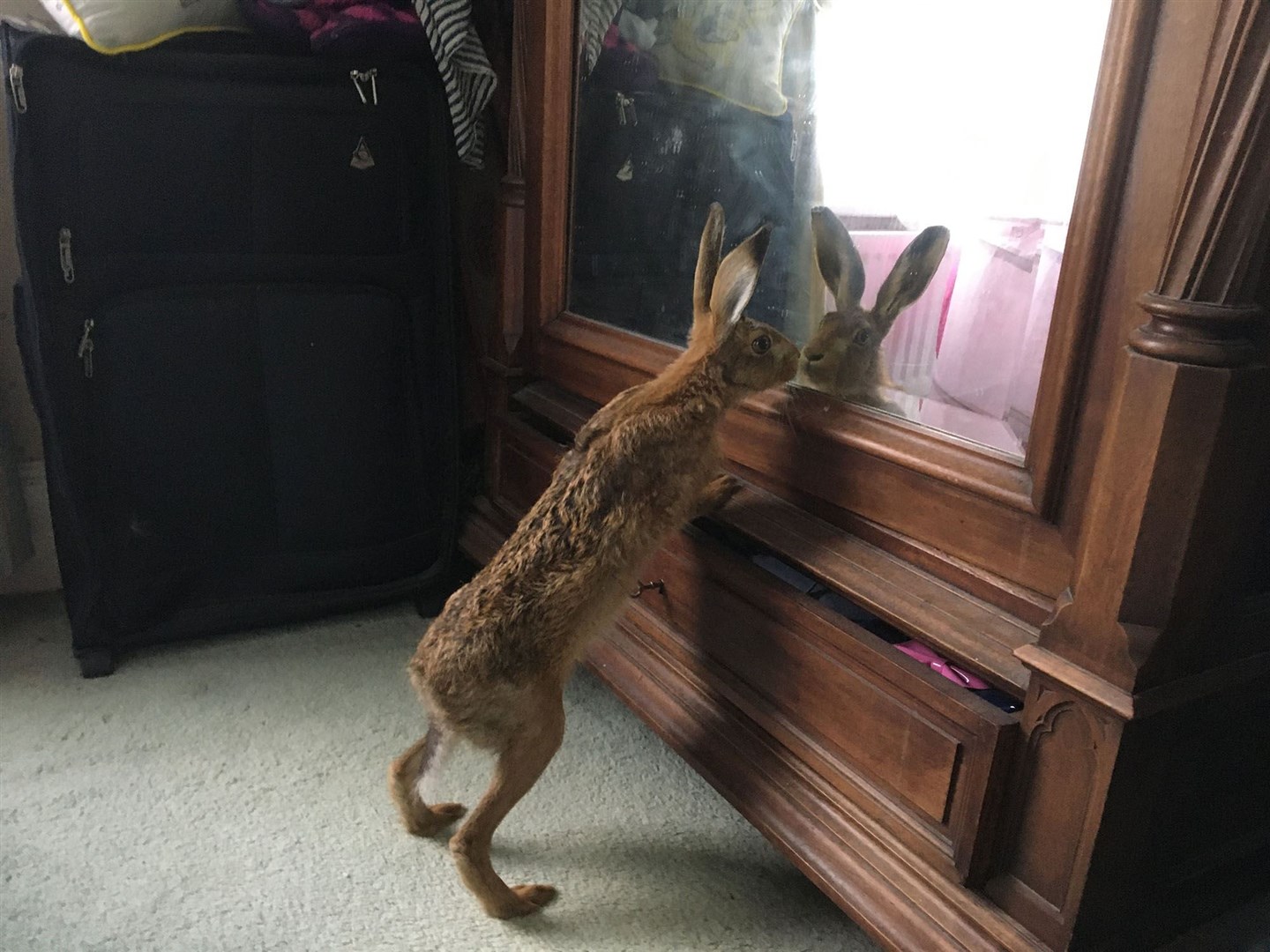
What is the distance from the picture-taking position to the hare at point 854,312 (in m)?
0.84

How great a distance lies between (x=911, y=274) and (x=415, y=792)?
76cm

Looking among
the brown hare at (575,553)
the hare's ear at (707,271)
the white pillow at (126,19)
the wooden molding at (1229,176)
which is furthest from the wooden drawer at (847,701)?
the white pillow at (126,19)

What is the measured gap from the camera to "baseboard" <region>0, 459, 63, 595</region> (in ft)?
5.13

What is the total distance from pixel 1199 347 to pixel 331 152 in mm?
1117

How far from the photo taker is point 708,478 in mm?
942

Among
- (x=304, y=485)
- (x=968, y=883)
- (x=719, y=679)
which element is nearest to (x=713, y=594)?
(x=719, y=679)

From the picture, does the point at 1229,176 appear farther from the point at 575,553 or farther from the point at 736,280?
the point at 575,553

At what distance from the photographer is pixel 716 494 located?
97 centimetres

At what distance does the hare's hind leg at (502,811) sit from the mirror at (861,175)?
44cm

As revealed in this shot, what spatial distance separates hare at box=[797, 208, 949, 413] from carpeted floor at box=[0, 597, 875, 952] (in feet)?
1.80

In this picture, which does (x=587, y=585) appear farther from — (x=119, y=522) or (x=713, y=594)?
(x=119, y=522)

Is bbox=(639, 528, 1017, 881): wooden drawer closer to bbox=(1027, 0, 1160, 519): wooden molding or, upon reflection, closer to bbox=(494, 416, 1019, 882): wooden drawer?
bbox=(494, 416, 1019, 882): wooden drawer

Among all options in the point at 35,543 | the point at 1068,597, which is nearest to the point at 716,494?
the point at 1068,597

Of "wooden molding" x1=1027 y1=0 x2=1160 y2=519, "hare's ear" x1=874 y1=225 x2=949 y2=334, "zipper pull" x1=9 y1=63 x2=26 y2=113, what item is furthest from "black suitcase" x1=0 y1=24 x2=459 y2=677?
"wooden molding" x1=1027 y1=0 x2=1160 y2=519
